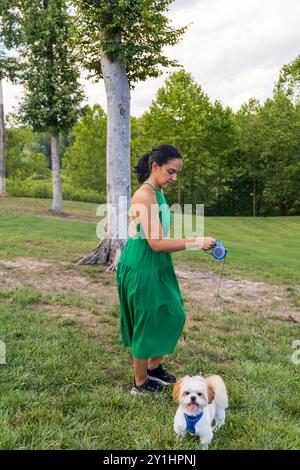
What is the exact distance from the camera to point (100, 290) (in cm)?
696

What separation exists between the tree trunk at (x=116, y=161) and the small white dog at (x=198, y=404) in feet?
18.8

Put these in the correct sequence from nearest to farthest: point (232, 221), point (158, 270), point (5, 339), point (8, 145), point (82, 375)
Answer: point (158, 270) < point (82, 375) < point (5, 339) < point (232, 221) < point (8, 145)

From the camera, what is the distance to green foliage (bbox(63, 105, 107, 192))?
38.4 m

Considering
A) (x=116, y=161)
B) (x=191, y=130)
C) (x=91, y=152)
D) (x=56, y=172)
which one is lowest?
(x=116, y=161)

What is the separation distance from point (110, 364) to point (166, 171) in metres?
1.99

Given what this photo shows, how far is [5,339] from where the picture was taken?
4426mm

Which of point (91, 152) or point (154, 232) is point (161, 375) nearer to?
point (154, 232)

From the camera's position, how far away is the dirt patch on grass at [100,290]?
5.95 metres

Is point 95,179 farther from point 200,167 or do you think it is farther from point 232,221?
point 232,221

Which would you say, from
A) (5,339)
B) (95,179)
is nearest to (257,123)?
(95,179)

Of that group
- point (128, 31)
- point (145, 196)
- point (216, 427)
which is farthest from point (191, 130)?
point (216, 427)

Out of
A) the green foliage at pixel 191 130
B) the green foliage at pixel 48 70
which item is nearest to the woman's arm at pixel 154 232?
the green foliage at pixel 48 70

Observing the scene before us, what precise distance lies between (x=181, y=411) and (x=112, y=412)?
0.63m

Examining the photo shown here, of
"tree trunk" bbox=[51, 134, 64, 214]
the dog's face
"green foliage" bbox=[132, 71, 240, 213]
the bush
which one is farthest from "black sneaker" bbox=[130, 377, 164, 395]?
"green foliage" bbox=[132, 71, 240, 213]
